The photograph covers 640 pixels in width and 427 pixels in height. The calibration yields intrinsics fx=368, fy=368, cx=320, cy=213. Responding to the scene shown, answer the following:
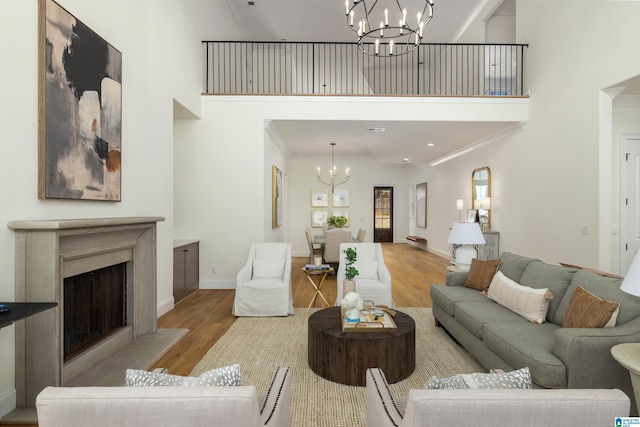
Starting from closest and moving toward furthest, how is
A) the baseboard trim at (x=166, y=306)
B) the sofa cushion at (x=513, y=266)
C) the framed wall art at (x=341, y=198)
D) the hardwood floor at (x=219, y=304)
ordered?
the hardwood floor at (x=219, y=304) < the sofa cushion at (x=513, y=266) < the baseboard trim at (x=166, y=306) < the framed wall art at (x=341, y=198)

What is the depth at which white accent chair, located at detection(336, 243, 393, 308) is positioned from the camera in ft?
14.6

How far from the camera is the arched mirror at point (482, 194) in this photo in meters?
7.63

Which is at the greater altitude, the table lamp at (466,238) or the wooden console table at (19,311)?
the table lamp at (466,238)

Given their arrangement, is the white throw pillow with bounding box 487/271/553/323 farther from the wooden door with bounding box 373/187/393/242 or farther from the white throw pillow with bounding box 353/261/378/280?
the wooden door with bounding box 373/187/393/242

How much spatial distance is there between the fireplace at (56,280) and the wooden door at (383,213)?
11998 millimetres

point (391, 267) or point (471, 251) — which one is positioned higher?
point (471, 251)

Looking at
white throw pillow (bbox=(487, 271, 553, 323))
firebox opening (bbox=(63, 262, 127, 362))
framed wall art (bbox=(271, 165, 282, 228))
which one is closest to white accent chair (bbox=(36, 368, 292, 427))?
firebox opening (bbox=(63, 262, 127, 362))

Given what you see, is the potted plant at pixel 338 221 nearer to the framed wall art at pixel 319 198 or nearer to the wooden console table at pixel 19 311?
the framed wall art at pixel 319 198

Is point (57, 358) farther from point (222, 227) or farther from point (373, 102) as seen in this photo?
point (373, 102)

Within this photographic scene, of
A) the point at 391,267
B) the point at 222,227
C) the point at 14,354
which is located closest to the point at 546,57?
the point at 391,267

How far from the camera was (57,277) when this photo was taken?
2.49 m

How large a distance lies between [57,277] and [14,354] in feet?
1.83

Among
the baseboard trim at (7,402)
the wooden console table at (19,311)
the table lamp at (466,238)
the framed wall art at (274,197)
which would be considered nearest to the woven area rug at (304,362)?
the table lamp at (466,238)

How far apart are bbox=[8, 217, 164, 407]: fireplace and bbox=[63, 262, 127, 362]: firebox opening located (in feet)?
0.12
